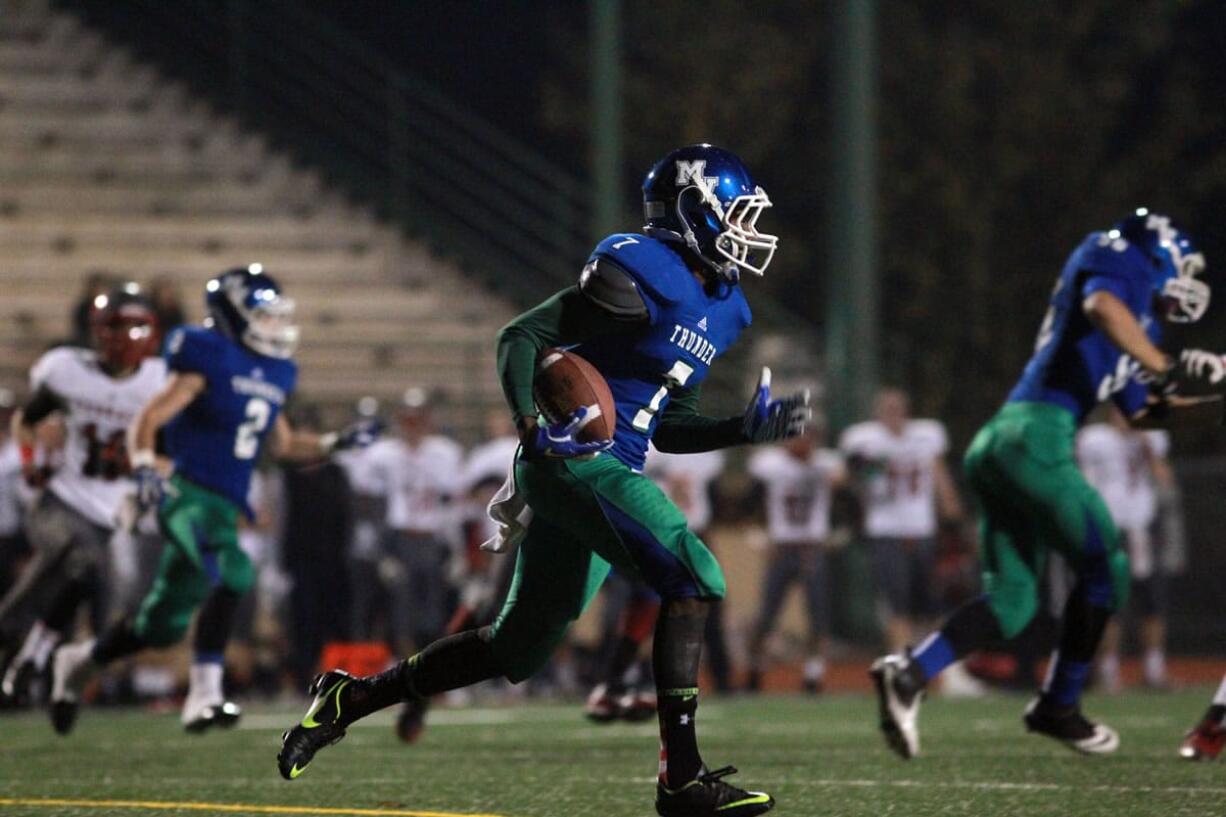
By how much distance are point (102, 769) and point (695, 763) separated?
2728 mm

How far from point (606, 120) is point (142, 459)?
7.33 m

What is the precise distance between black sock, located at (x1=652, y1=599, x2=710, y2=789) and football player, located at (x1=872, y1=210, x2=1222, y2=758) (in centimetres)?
191

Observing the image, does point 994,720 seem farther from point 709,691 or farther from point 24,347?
point 24,347

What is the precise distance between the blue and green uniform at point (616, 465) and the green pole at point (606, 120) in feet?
29.9

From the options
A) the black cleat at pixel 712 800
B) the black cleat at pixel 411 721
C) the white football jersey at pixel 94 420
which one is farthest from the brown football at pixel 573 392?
the white football jersey at pixel 94 420

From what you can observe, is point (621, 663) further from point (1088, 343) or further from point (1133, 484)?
point (1133, 484)

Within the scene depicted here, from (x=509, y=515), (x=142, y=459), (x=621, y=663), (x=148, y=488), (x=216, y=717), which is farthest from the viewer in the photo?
(x=621, y=663)

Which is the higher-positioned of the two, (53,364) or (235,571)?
(53,364)

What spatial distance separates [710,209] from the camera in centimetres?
557

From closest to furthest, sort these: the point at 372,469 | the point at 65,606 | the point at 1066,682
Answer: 1. the point at 1066,682
2. the point at 65,606
3. the point at 372,469

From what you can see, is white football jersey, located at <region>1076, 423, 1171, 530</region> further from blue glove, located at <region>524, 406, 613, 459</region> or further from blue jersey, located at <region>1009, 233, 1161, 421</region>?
blue glove, located at <region>524, 406, 613, 459</region>

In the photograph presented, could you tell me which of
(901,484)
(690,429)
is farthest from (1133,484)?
(690,429)

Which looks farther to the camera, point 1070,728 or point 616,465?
point 1070,728

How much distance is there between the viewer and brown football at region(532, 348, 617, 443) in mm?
5309
